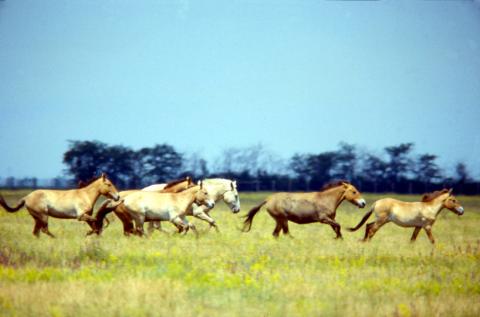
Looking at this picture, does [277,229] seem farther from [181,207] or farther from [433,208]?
[433,208]

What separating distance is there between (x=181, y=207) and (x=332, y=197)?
410cm

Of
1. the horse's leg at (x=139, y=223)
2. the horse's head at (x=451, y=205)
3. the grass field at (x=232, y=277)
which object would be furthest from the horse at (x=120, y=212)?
the horse's head at (x=451, y=205)

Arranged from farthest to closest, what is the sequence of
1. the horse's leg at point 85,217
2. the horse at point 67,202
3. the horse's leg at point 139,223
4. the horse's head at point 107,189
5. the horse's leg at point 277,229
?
the horse's leg at point 277,229, the horse's head at point 107,189, the horse's leg at point 139,223, the horse at point 67,202, the horse's leg at point 85,217

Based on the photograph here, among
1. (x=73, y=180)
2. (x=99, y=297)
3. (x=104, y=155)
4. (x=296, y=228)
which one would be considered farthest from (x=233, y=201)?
(x=104, y=155)

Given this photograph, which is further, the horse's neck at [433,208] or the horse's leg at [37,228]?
the horse's neck at [433,208]

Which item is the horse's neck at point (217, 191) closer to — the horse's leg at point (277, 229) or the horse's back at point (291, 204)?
the horse's back at point (291, 204)

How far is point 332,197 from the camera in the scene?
18.3m

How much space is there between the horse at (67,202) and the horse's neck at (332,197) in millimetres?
5458

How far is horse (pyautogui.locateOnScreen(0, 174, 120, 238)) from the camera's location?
16688mm

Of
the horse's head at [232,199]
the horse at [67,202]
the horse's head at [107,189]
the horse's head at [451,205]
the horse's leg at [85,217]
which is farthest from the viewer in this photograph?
the horse's head at [232,199]

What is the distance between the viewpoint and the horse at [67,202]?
16.7 m

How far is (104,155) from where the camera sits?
254ft

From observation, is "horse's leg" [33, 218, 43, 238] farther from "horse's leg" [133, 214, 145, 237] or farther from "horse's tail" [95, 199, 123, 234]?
"horse's leg" [133, 214, 145, 237]

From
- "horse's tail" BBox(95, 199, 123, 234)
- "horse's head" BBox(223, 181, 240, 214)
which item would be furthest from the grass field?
"horse's head" BBox(223, 181, 240, 214)
